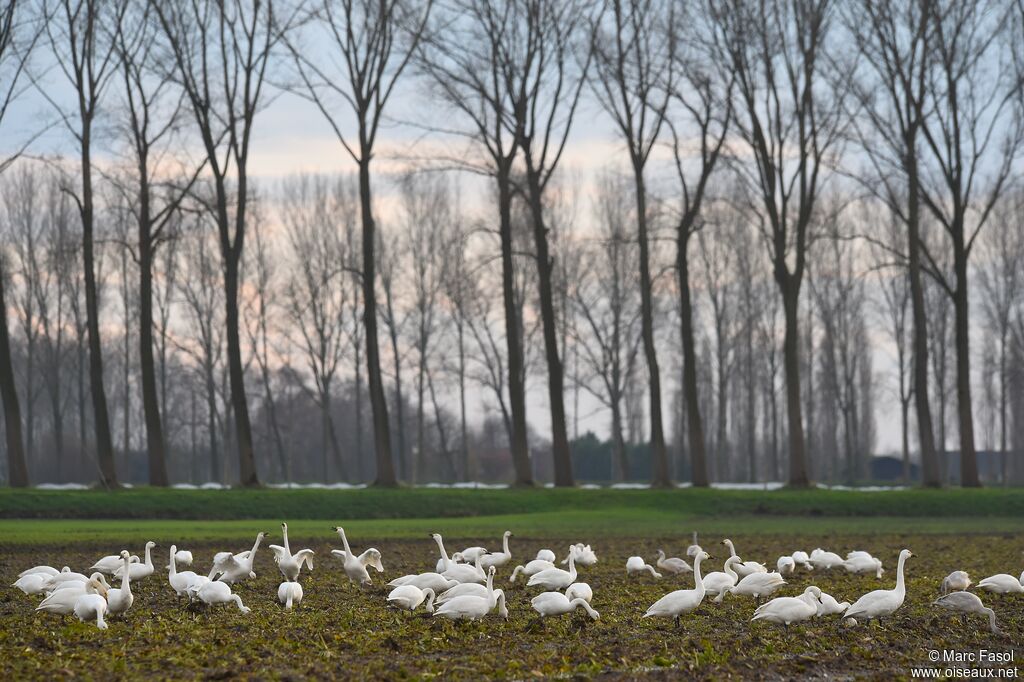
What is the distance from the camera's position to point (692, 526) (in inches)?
1316

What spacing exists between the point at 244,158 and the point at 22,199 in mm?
28968

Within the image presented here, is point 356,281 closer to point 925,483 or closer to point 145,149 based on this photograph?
point 145,149

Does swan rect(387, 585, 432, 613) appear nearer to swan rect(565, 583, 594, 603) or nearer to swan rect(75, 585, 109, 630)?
swan rect(565, 583, 594, 603)

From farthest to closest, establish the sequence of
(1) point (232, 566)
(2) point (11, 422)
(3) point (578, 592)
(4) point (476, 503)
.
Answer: (2) point (11, 422), (4) point (476, 503), (1) point (232, 566), (3) point (578, 592)

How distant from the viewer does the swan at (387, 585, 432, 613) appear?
49.4 ft

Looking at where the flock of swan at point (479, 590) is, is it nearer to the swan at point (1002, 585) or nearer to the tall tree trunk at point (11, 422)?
the swan at point (1002, 585)

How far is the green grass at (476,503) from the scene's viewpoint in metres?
35.0

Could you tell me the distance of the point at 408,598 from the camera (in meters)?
15.1

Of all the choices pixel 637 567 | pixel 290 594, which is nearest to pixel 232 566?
pixel 290 594

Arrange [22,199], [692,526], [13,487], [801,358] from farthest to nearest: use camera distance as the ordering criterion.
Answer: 1. [801,358]
2. [22,199]
3. [13,487]
4. [692,526]

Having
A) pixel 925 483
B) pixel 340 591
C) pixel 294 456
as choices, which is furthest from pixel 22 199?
pixel 340 591

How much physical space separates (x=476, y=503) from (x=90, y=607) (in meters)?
25.2

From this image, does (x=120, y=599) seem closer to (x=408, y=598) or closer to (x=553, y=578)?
(x=408, y=598)

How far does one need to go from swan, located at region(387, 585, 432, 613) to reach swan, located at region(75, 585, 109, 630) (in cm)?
314
